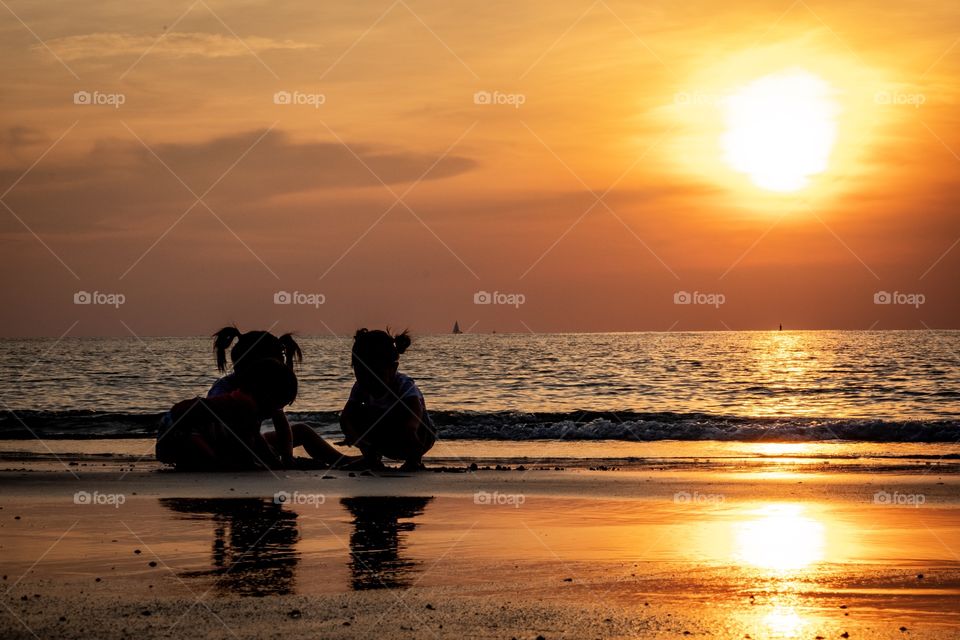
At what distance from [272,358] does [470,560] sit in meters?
4.58

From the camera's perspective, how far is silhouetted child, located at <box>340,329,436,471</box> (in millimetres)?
11258

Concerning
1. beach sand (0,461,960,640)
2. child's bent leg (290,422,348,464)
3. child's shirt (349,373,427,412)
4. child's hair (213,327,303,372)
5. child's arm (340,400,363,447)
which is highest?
child's hair (213,327,303,372)

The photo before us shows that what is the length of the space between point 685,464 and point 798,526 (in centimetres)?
672

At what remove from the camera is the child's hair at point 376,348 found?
1123 centimetres

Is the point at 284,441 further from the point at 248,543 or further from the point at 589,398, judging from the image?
the point at 589,398

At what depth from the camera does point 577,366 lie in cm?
5166

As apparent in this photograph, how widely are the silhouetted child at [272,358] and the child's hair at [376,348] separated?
0.65 meters

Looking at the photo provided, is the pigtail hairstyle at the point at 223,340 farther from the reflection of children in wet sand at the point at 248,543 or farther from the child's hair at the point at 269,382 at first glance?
the reflection of children in wet sand at the point at 248,543

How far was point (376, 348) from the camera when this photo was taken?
11.3 m

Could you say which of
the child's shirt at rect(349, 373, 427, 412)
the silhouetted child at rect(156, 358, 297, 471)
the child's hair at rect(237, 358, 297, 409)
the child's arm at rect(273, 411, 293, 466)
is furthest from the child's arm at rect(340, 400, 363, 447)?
the child's hair at rect(237, 358, 297, 409)

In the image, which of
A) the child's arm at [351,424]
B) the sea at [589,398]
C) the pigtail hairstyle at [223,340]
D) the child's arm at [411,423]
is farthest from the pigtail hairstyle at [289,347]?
the sea at [589,398]

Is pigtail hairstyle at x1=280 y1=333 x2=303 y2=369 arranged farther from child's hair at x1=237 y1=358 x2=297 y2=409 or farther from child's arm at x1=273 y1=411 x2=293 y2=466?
child's arm at x1=273 y1=411 x2=293 y2=466

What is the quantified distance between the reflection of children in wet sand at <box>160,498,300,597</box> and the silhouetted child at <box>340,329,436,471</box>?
2.38m

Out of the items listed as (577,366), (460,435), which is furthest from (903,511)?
(577,366)
